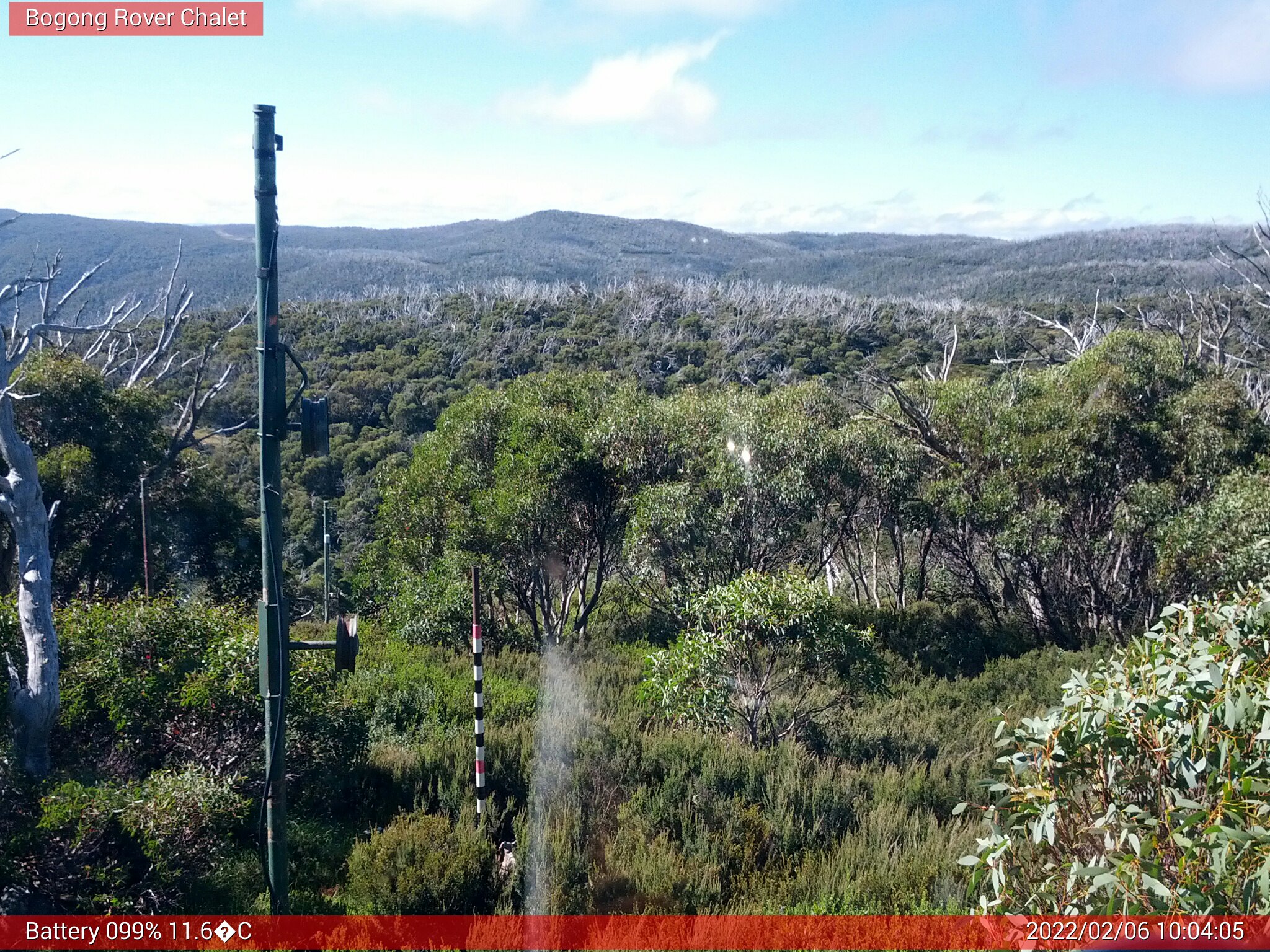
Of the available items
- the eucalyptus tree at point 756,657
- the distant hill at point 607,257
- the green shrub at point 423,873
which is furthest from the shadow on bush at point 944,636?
the distant hill at point 607,257

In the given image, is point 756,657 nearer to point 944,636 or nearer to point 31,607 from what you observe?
point 31,607

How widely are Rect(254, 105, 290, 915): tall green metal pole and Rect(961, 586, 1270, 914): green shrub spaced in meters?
3.33

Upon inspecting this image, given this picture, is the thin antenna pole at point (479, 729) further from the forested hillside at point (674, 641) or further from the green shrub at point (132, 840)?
the green shrub at point (132, 840)

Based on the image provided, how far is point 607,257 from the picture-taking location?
104750 mm

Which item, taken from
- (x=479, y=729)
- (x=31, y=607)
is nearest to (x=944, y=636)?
(x=479, y=729)

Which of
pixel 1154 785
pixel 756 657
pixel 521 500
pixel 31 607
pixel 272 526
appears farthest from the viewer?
pixel 521 500

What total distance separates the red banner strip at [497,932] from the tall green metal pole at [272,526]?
1.09 ft

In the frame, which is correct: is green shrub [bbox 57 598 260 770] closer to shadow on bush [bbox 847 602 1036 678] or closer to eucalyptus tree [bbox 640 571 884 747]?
eucalyptus tree [bbox 640 571 884 747]

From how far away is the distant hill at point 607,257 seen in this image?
216 ft

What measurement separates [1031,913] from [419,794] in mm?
4454

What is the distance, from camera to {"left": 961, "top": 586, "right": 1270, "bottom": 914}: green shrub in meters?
3.17

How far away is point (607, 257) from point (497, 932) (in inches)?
4057

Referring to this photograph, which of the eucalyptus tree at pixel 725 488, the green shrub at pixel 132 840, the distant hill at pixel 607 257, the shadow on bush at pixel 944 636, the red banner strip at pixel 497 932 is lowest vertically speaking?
the shadow on bush at pixel 944 636

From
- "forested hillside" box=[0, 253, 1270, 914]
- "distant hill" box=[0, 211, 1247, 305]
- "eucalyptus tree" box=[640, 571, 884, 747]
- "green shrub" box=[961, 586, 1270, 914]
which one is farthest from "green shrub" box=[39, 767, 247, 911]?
"distant hill" box=[0, 211, 1247, 305]
